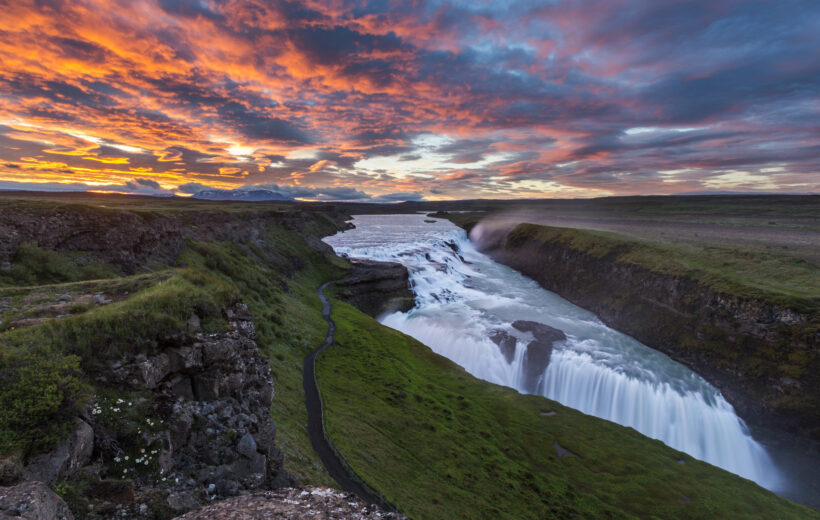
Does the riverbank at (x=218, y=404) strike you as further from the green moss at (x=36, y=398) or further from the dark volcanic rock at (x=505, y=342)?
the dark volcanic rock at (x=505, y=342)

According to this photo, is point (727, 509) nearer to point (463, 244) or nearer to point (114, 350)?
point (114, 350)

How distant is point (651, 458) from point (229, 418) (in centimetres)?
3446

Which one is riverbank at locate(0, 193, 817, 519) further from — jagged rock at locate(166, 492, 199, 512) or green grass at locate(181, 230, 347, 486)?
green grass at locate(181, 230, 347, 486)

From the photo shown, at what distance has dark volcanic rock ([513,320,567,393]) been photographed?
144 ft

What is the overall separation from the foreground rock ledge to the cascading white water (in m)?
39.5

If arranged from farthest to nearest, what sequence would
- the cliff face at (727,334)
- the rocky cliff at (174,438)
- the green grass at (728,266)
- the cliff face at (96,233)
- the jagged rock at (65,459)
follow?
the green grass at (728,266) < the cliff face at (727,334) < the cliff face at (96,233) < the rocky cliff at (174,438) < the jagged rock at (65,459)

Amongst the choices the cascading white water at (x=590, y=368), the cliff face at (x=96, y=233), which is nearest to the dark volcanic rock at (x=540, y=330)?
the cascading white water at (x=590, y=368)

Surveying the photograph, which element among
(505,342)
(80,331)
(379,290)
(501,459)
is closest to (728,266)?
(505,342)

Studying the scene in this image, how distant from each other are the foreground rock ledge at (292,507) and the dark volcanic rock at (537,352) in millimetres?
39540

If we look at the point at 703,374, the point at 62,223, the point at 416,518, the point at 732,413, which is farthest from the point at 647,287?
the point at 62,223

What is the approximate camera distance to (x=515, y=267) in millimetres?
102250

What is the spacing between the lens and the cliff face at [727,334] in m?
33.1

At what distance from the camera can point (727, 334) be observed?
4062 cm

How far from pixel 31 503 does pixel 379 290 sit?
6530 centimetres
